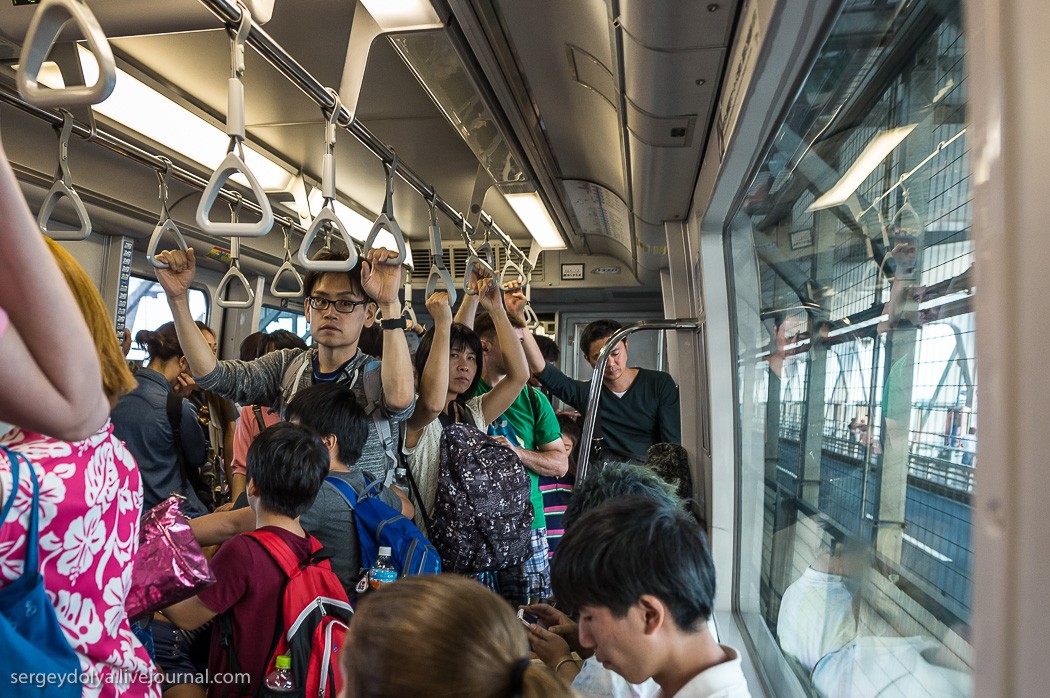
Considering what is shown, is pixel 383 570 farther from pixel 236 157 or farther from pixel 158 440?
pixel 158 440

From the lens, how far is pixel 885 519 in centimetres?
124

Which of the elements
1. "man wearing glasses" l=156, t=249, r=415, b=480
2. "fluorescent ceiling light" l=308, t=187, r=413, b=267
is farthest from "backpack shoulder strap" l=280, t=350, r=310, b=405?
"fluorescent ceiling light" l=308, t=187, r=413, b=267

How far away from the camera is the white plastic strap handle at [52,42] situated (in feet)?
3.69

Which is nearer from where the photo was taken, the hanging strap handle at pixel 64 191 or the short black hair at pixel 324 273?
the hanging strap handle at pixel 64 191

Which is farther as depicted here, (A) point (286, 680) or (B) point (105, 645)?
(A) point (286, 680)

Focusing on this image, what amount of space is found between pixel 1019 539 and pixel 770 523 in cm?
203

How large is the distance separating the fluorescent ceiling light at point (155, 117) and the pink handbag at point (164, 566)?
236 centimetres

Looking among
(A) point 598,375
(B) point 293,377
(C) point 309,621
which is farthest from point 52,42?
(A) point 598,375

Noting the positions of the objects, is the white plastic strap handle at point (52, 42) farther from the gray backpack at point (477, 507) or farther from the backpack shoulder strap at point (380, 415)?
the gray backpack at point (477, 507)

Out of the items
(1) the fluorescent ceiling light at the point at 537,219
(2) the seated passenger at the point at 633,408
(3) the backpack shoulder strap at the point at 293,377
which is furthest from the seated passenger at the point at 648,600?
(1) the fluorescent ceiling light at the point at 537,219

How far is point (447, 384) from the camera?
2.53 m

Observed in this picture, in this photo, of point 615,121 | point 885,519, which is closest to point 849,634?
point 885,519

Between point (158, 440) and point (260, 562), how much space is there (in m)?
1.51

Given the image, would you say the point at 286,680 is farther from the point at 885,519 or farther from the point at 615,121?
the point at 615,121
